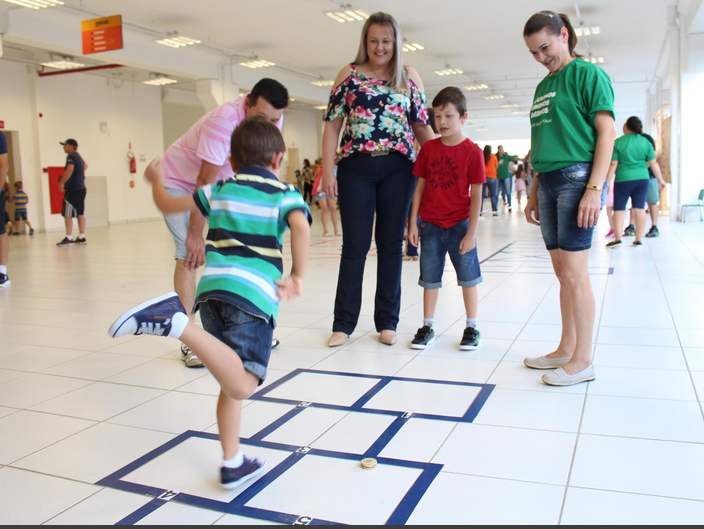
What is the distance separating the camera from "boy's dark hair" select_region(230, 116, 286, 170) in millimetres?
1786

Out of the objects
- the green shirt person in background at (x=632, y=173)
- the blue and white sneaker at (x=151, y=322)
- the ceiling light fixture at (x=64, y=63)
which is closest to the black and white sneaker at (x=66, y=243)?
the ceiling light fixture at (x=64, y=63)

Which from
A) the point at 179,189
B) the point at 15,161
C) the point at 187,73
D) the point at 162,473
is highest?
the point at 187,73

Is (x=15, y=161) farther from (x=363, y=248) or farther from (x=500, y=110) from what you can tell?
(x=500, y=110)

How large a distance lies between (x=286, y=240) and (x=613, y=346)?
254 inches

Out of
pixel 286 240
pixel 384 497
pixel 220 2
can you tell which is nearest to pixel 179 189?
pixel 384 497

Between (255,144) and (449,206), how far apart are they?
1.58 m

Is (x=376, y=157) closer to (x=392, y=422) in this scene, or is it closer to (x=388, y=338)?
(x=388, y=338)

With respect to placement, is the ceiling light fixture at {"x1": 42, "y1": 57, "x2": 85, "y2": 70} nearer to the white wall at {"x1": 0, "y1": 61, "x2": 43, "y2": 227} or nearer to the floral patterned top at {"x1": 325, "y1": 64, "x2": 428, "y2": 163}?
the white wall at {"x1": 0, "y1": 61, "x2": 43, "y2": 227}

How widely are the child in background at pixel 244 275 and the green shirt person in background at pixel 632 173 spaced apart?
6.22 metres

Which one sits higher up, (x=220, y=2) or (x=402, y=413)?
(x=220, y=2)

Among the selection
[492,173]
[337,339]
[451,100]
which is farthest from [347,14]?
[337,339]

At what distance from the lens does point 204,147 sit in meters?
2.67

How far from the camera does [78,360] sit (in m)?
3.10

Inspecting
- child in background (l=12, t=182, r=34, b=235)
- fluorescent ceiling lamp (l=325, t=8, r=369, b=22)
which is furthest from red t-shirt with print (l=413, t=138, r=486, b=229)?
child in background (l=12, t=182, r=34, b=235)
